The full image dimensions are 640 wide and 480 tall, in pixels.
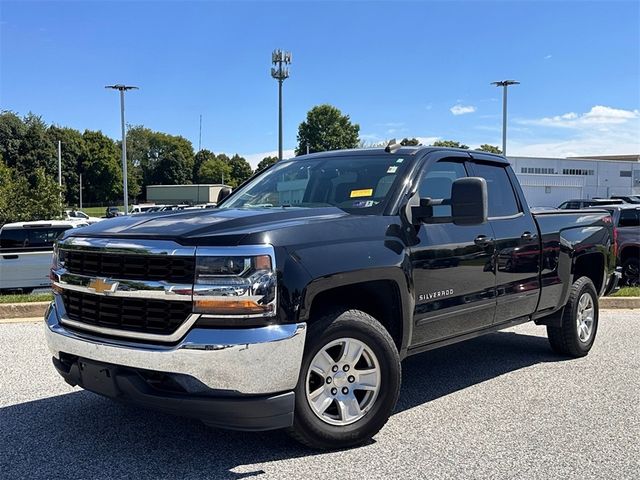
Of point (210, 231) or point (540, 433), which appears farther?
point (540, 433)

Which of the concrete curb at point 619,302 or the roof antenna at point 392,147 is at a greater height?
the roof antenna at point 392,147

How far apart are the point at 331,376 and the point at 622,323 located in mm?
6128

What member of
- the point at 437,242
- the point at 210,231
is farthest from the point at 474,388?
the point at 210,231

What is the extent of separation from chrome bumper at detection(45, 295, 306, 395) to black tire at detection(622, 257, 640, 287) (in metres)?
11.7

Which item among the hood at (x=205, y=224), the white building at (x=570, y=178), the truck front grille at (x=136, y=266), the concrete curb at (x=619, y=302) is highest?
the white building at (x=570, y=178)

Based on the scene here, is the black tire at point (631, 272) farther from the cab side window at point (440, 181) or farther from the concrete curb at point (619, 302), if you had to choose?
the cab side window at point (440, 181)

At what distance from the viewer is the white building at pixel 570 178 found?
5022cm

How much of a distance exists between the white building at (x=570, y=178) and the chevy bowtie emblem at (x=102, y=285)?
Result: 1866 inches

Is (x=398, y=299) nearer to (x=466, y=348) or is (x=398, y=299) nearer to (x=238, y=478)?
(x=238, y=478)

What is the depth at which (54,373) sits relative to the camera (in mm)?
5543

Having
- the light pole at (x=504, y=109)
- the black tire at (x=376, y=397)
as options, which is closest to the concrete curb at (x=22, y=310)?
the black tire at (x=376, y=397)

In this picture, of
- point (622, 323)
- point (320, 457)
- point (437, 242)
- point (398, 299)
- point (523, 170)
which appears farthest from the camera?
point (523, 170)

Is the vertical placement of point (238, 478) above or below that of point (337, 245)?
below

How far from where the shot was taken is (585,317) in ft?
21.1
